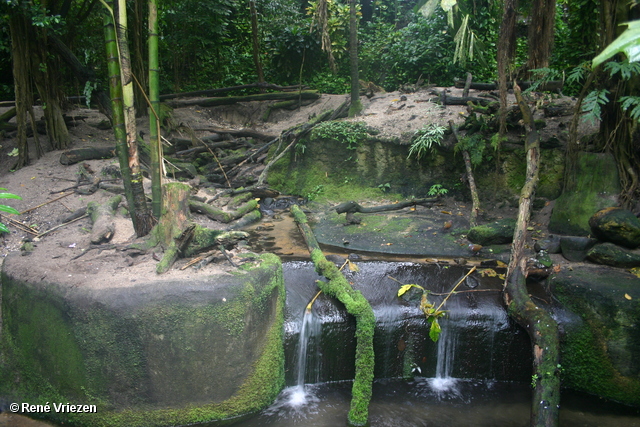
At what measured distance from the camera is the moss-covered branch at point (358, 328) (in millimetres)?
4383

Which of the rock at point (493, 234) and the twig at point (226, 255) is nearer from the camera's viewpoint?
the twig at point (226, 255)

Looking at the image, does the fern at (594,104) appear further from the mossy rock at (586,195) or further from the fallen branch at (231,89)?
the fallen branch at (231,89)

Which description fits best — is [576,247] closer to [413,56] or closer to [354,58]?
[354,58]

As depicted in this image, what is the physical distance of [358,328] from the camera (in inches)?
187

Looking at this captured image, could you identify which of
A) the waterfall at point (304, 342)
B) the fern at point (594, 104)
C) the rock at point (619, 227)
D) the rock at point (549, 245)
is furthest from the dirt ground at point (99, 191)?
the fern at point (594, 104)

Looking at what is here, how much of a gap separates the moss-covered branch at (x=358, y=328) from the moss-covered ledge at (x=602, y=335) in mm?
2141

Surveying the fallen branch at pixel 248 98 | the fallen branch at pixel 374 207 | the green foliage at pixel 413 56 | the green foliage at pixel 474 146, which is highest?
the green foliage at pixel 413 56

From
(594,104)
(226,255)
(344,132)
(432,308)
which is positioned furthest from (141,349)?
(344,132)

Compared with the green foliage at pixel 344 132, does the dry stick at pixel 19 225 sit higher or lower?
lower

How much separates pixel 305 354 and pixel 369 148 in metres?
5.20

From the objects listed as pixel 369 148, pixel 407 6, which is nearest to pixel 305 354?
pixel 369 148

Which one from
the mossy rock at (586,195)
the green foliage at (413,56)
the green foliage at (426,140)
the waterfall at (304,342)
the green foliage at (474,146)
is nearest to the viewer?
the waterfall at (304,342)

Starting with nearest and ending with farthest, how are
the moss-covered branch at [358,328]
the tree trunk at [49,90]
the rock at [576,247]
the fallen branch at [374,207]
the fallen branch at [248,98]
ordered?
the moss-covered branch at [358,328]
the rock at [576,247]
the fallen branch at [374,207]
the tree trunk at [49,90]
the fallen branch at [248,98]

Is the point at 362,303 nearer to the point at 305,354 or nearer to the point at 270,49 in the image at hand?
the point at 305,354
